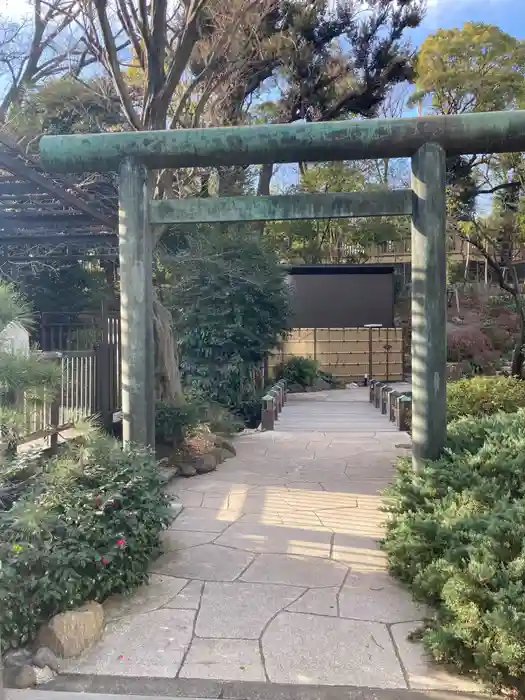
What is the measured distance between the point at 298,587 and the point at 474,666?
1247 millimetres

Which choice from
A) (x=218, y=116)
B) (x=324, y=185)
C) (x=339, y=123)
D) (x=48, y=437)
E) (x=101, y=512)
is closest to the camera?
(x=101, y=512)

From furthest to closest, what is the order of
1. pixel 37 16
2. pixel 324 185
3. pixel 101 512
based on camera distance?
1. pixel 324 185
2. pixel 37 16
3. pixel 101 512

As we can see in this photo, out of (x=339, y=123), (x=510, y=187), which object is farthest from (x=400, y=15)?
(x=339, y=123)

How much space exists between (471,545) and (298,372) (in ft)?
52.2

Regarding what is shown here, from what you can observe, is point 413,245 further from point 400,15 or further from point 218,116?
point 400,15

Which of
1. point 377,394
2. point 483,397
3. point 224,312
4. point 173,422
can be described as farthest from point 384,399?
point 173,422

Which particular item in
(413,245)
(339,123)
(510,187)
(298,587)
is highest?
(510,187)

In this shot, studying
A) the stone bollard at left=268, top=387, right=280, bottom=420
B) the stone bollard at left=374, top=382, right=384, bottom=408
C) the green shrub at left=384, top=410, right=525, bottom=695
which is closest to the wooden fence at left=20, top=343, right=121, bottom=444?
the green shrub at left=384, top=410, right=525, bottom=695

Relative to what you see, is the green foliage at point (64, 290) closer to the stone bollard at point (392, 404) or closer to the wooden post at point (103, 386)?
the wooden post at point (103, 386)

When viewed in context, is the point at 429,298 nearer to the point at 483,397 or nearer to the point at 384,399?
the point at 483,397

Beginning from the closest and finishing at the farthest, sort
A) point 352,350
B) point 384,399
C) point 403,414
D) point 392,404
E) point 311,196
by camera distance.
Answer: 1. point 311,196
2. point 403,414
3. point 392,404
4. point 384,399
5. point 352,350

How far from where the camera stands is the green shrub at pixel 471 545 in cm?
256

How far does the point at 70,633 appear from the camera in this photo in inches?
116

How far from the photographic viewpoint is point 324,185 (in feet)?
81.1
